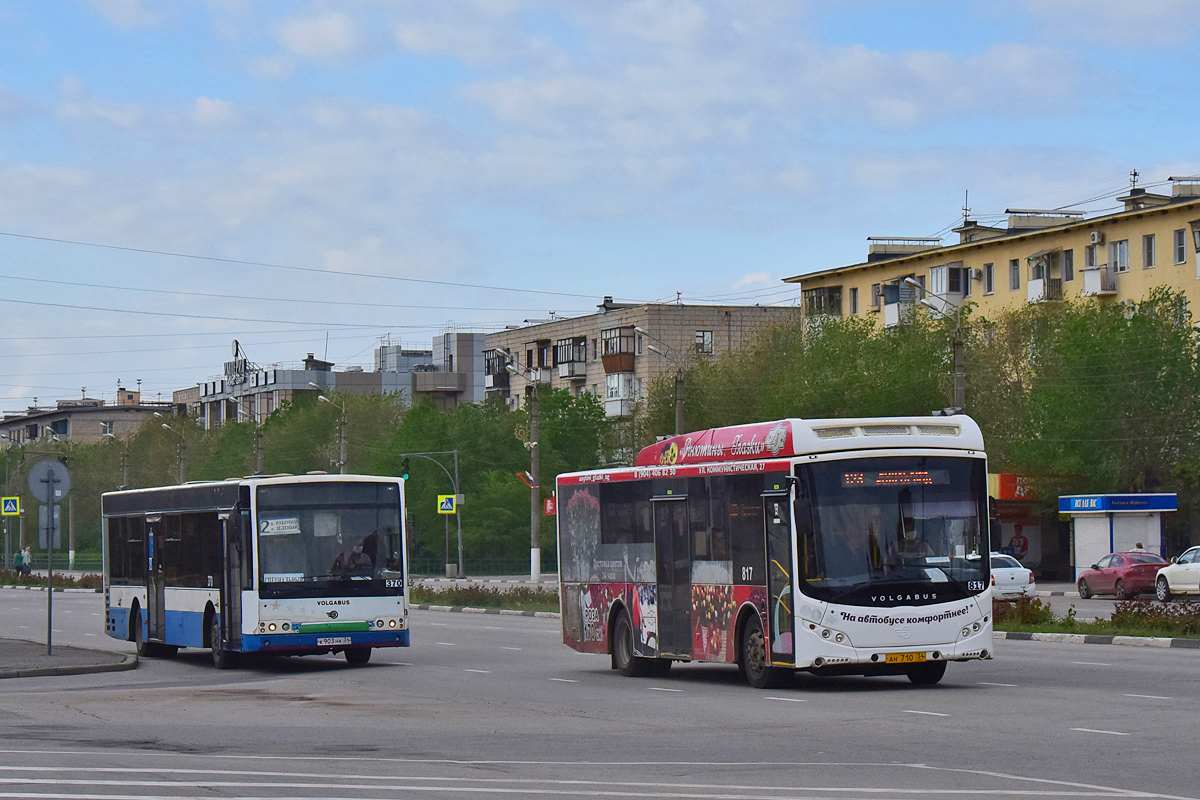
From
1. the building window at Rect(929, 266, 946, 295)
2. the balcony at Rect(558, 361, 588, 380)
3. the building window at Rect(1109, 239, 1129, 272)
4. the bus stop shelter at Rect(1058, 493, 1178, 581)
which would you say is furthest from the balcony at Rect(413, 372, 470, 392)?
the bus stop shelter at Rect(1058, 493, 1178, 581)

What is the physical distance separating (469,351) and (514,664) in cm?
11559

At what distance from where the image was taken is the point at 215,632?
2577 cm

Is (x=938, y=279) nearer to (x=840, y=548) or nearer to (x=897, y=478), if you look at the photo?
(x=897, y=478)

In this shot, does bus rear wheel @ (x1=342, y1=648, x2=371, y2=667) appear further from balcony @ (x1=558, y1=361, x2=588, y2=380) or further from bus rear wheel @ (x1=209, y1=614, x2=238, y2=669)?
balcony @ (x1=558, y1=361, x2=588, y2=380)

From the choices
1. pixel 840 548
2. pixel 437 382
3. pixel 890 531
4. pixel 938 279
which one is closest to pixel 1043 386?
pixel 938 279

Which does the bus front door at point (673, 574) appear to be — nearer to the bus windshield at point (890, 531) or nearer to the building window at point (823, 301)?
the bus windshield at point (890, 531)

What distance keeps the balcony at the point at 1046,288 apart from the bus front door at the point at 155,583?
50.6 m

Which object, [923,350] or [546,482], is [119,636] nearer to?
[923,350]

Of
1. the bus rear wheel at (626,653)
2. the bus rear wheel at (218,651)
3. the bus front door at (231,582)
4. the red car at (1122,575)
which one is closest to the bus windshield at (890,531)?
the bus rear wheel at (626,653)

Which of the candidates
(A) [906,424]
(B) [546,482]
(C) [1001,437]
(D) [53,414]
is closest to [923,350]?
(C) [1001,437]

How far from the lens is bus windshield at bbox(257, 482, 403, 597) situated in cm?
2469

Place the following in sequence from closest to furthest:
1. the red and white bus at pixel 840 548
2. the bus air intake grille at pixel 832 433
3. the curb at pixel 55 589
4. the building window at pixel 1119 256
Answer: the red and white bus at pixel 840 548
the bus air intake grille at pixel 832 433
the building window at pixel 1119 256
the curb at pixel 55 589

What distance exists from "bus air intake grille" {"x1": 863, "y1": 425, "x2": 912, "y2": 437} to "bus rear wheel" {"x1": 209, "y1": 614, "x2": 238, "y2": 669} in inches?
429

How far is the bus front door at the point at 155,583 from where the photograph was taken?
28.1 metres
